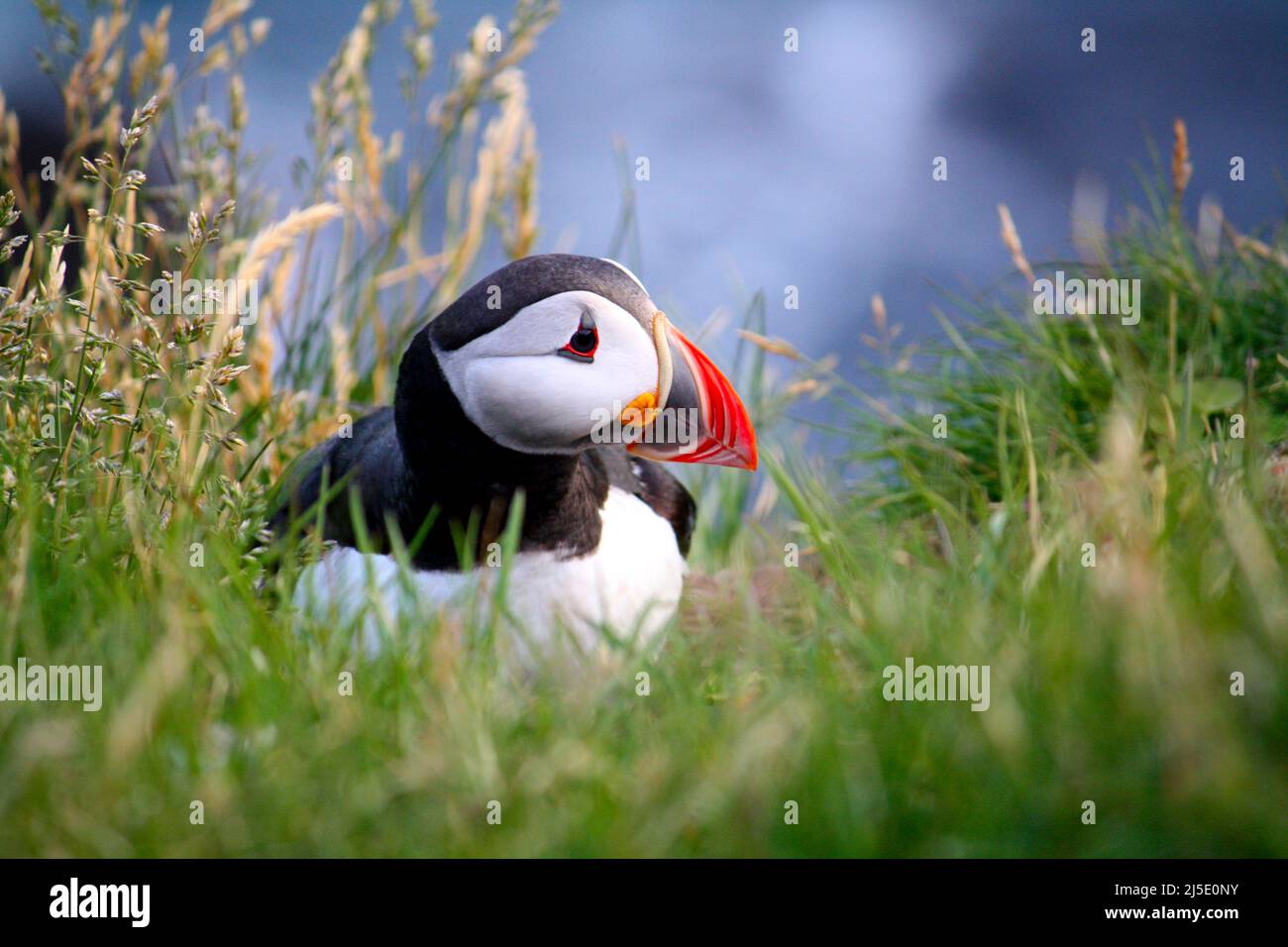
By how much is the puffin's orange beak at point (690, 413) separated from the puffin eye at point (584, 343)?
21 cm

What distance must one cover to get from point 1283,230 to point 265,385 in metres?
4.48

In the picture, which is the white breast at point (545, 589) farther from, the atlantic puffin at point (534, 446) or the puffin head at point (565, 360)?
the puffin head at point (565, 360)

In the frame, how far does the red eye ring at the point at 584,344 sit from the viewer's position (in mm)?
3279

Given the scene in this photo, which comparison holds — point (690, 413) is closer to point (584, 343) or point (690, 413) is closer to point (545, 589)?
point (584, 343)

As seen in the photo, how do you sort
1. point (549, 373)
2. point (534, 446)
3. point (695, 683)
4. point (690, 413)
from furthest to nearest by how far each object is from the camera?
point (690, 413) → point (534, 446) → point (549, 373) → point (695, 683)

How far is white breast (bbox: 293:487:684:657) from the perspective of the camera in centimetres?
313

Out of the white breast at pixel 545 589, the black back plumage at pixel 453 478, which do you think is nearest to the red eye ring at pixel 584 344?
the black back plumage at pixel 453 478

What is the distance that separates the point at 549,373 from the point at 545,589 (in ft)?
2.18

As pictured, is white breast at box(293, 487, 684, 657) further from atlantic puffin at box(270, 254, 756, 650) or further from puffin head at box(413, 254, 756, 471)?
puffin head at box(413, 254, 756, 471)

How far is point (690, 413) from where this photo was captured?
3492 mm

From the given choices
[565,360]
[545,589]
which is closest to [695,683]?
[545,589]

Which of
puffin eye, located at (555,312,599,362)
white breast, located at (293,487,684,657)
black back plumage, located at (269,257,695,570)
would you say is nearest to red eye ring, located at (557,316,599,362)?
puffin eye, located at (555,312,599,362)

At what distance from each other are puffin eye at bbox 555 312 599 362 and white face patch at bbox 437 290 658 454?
0.01 metres

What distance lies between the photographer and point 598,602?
353 cm
